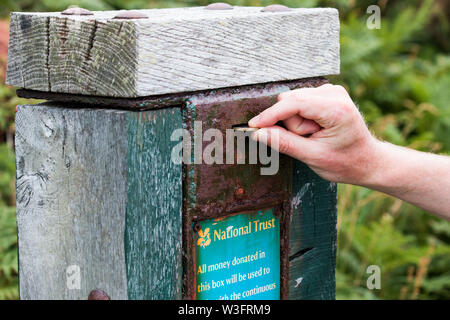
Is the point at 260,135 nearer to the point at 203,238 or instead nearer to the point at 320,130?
the point at 320,130

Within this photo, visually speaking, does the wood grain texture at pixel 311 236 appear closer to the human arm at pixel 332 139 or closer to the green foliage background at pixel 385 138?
the human arm at pixel 332 139

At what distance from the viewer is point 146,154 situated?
1.57 m

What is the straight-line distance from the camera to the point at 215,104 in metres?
1.71

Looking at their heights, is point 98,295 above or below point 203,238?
below

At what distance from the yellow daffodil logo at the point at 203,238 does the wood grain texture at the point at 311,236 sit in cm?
34

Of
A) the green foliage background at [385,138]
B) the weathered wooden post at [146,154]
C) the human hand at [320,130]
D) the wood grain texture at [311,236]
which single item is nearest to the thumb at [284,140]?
the human hand at [320,130]

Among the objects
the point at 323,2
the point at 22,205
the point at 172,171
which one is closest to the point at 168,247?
the point at 172,171

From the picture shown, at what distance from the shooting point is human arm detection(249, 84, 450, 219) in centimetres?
168

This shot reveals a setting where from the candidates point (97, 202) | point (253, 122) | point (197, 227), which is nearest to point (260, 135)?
point (253, 122)

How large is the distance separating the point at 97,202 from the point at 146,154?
185 mm

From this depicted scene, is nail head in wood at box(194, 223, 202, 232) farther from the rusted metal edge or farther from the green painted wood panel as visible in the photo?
the rusted metal edge

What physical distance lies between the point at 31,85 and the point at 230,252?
754 millimetres

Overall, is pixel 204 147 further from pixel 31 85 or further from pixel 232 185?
pixel 31 85

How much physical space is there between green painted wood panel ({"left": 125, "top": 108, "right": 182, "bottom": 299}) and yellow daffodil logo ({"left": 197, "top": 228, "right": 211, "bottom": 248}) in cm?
8
